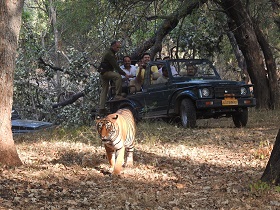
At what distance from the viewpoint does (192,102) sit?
40.7ft

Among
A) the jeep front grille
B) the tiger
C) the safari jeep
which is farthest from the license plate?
the tiger

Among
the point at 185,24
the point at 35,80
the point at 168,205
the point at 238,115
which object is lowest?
the point at 168,205

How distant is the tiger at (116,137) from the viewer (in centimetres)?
711

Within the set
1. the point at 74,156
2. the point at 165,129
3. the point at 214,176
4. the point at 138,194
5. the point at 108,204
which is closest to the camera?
the point at 108,204

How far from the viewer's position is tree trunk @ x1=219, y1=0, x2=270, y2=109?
15875 millimetres

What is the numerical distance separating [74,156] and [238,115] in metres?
5.29

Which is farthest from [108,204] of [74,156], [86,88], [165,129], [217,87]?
[86,88]

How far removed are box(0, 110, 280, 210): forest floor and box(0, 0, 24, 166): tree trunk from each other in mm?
333

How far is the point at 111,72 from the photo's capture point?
13375 mm

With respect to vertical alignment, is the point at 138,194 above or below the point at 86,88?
below

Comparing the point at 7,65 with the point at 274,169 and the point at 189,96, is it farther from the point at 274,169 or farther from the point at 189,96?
the point at 189,96

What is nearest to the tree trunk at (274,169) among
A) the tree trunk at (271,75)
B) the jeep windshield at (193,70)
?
the jeep windshield at (193,70)

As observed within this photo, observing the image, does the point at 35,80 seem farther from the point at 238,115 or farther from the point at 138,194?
the point at 138,194

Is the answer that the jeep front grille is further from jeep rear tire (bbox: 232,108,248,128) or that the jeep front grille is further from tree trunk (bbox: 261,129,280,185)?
tree trunk (bbox: 261,129,280,185)
